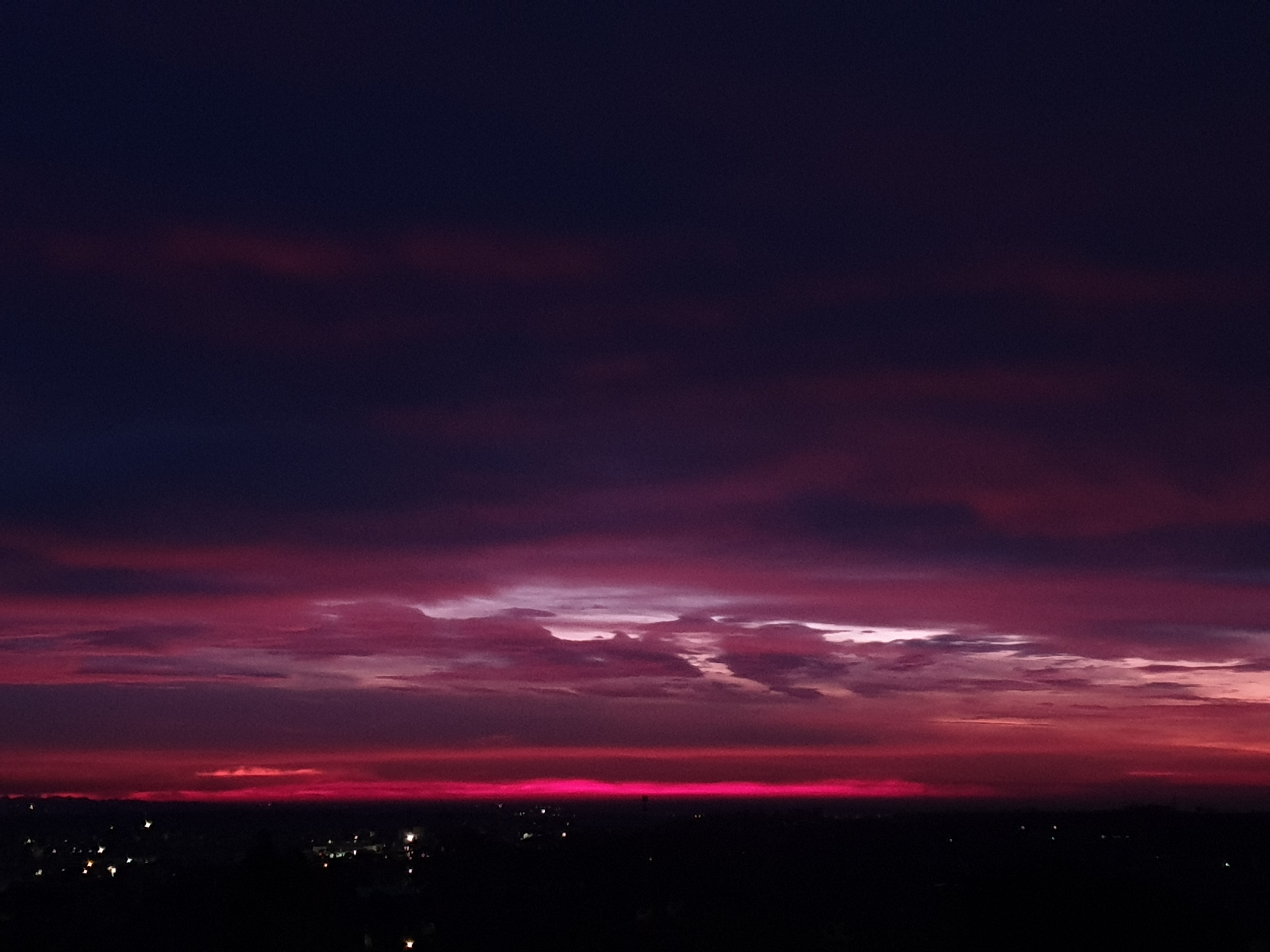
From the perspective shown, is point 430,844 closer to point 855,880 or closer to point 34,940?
point 855,880

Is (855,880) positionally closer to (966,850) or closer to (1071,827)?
(966,850)

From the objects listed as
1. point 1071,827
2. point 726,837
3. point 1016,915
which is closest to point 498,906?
point 1016,915

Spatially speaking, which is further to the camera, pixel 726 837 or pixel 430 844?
pixel 430 844

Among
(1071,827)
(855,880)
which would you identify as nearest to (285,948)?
→ (855,880)

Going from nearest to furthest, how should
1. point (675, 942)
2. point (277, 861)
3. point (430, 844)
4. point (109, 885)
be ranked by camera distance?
point (277, 861) → point (675, 942) → point (109, 885) → point (430, 844)

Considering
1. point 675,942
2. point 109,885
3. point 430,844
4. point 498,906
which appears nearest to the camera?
point 675,942

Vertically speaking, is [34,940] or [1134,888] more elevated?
[1134,888]
